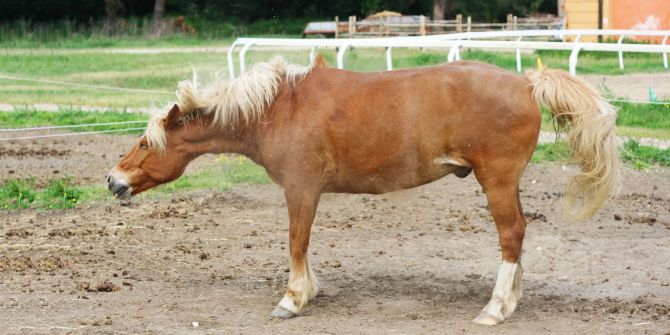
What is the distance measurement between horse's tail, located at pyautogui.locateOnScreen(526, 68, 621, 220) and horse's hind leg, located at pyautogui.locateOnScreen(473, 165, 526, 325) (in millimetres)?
441

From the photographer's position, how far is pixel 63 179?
11555 mm

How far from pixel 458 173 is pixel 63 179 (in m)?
6.08

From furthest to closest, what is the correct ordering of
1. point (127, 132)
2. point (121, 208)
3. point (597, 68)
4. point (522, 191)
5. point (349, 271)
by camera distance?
point (597, 68)
point (127, 132)
point (522, 191)
point (121, 208)
point (349, 271)

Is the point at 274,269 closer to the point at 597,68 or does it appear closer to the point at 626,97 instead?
the point at 626,97

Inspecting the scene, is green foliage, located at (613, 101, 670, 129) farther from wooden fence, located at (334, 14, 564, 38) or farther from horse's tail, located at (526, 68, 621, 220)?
wooden fence, located at (334, 14, 564, 38)

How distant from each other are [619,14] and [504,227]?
26989 mm

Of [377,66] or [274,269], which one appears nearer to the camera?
[274,269]

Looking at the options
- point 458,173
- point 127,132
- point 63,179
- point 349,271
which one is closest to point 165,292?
point 349,271

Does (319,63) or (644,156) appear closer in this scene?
(319,63)

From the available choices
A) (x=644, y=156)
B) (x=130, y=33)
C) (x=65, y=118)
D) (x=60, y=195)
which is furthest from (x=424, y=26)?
(x=60, y=195)

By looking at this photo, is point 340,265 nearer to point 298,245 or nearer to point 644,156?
point 298,245

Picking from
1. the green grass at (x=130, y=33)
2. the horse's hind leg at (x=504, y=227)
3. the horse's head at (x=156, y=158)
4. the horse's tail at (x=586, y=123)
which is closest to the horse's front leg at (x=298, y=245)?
the horse's head at (x=156, y=158)

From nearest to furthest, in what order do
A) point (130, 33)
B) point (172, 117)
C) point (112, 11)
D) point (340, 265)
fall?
point (172, 117), point (340, 265), point (130, 33), point (112, 11)

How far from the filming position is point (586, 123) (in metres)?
6.54
